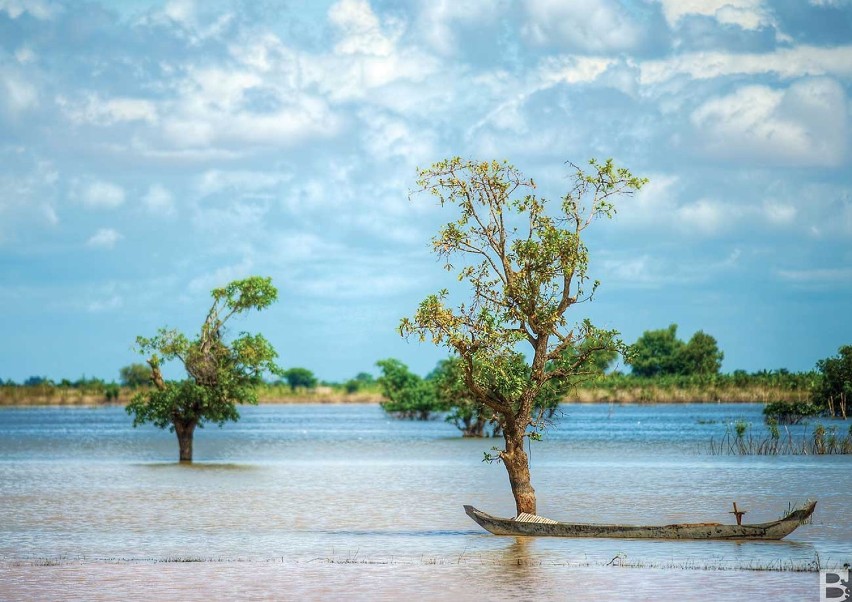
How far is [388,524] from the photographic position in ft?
106

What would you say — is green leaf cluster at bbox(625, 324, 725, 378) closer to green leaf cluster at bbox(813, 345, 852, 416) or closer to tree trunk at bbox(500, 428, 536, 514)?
green leaf cluster at bbox(813, 345, 852, 416)

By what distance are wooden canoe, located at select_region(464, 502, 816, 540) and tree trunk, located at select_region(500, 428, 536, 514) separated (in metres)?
0.55

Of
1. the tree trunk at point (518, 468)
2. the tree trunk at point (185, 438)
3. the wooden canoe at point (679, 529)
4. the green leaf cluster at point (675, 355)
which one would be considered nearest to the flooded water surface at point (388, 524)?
the wooden canoe at point (679, 529)

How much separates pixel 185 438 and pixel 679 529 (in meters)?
34.3

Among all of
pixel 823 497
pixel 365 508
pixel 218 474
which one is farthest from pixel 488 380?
pixel 218 474

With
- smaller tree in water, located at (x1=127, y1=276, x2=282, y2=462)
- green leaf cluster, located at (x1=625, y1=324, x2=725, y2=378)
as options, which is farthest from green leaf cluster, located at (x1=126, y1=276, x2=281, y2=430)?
green leaf cluster, located at (x1=625, y1=324, x2=725, y2=378)

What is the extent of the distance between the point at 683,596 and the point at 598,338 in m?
7.59

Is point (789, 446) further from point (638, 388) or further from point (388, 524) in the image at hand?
point (638, 388)

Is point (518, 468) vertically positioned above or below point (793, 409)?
below

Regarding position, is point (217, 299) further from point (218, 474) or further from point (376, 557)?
Answer: point (376, 557)

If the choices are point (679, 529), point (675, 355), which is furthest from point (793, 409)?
point (675, 355)

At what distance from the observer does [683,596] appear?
20.4m

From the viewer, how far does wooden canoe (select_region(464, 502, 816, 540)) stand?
2550 cm

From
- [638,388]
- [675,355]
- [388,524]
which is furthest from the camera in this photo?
[675,355]
